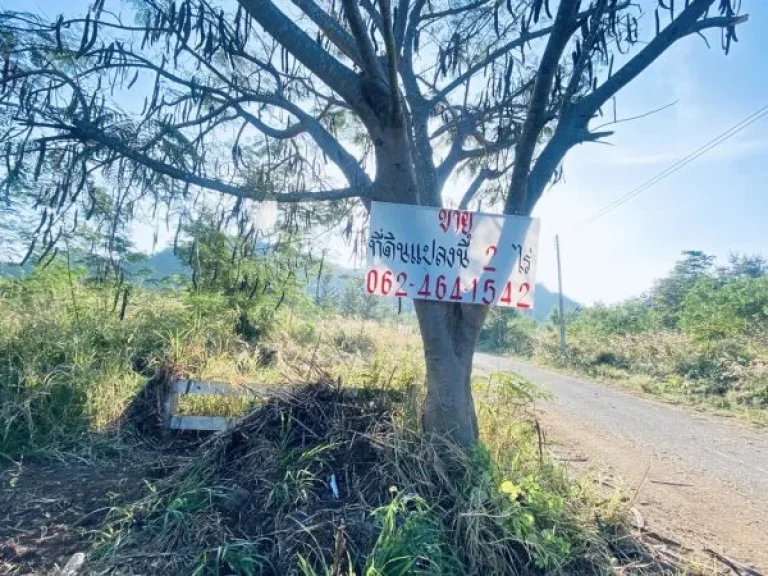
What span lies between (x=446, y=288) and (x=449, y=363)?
0.47 meters

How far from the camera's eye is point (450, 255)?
262 centimetres

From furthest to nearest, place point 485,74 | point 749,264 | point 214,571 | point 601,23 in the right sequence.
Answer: point 749,264 < point 485,74 < point 601,23 < point 214,571

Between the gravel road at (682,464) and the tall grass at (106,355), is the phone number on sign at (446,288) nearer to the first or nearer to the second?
the tall grass at (106,355)

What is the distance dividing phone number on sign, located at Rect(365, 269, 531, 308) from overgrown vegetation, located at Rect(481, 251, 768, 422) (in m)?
1.48

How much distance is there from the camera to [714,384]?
8734mm

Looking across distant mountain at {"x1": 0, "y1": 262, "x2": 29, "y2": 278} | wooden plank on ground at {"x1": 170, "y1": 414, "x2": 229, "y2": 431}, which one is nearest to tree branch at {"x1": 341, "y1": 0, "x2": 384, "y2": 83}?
wooden plank on ground at {"x1": 170, "y1": 414, "x2": 229, "y2": 431}

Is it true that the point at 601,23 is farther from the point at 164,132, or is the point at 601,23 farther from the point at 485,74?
the point at 164,132

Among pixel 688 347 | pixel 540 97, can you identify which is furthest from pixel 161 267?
pixel 688 347

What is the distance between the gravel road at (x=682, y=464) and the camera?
270cm

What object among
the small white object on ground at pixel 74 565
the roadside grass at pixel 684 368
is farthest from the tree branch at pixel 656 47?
the roadside grass at pixel 684 368

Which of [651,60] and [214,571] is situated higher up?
[651,60]

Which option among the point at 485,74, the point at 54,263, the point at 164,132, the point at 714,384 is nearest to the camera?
the point at 164,132

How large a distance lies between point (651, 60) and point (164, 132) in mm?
2958

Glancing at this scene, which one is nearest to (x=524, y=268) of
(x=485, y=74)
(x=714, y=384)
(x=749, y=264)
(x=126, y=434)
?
(x=485, y=74)
